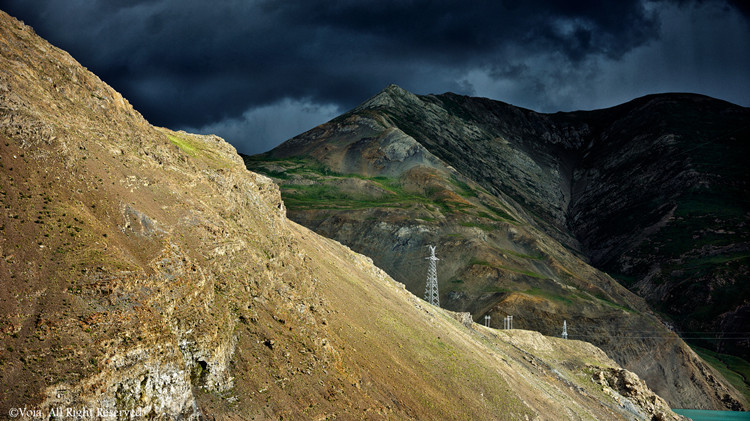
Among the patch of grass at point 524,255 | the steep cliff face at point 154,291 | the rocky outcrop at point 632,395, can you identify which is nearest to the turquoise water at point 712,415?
the rocky outcrop at point 632,395

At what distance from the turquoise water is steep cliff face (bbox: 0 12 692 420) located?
297ft

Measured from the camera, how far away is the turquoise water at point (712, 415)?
12510 cm

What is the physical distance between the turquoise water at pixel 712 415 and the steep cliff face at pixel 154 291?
90470 millimetres

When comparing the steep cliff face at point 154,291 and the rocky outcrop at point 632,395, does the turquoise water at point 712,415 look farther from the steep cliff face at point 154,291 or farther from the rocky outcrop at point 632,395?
the steep cliff face at point 154,291

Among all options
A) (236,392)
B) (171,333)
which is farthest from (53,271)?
(236,392)

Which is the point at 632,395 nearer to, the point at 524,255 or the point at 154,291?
the point at 524,255

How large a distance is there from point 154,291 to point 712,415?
140939 millimetres

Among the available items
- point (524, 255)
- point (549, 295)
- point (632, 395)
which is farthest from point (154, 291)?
point (524, 255)

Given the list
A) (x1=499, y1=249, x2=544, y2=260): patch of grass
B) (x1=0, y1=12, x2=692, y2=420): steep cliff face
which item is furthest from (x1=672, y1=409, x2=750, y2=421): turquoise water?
(x1=0, y1=12, x2=692, y2=420): steep cliff face

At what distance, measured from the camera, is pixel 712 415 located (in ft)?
430

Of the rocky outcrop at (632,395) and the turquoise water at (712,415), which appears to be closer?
the rocky outcrop at (632,395)

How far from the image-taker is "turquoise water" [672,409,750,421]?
4925 inches

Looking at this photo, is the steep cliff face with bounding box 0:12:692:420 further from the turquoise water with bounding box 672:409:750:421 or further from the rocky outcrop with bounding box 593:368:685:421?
the turquoise water with bounding box 672:409:750:421

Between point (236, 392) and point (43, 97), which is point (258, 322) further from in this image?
point (43, 97)
